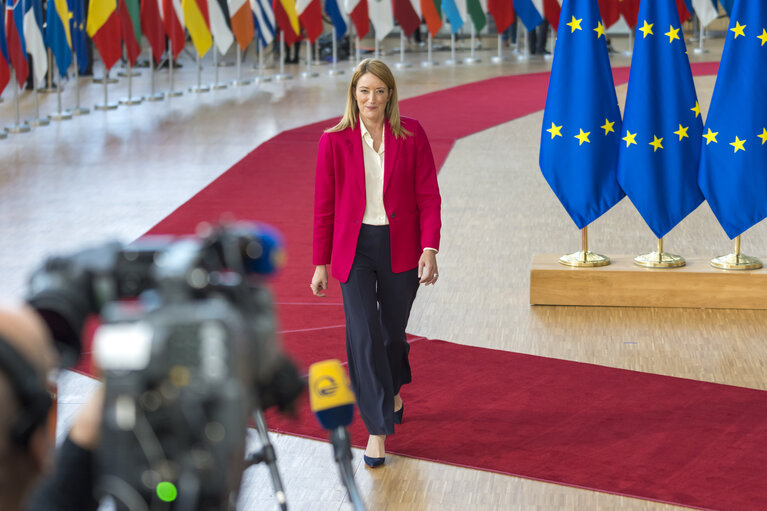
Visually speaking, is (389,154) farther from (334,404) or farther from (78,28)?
(78,28)

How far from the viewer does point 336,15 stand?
1883cm

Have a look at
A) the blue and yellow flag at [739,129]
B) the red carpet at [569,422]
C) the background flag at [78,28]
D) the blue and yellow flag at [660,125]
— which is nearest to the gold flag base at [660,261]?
the blue and yellow flag at [660,125]

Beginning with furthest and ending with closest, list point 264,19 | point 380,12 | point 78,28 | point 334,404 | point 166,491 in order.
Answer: point 380,12 < point 264,19 < point 78,28 < point 334,404 < point 166,491

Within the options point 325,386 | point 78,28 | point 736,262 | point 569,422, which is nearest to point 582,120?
point 736,262

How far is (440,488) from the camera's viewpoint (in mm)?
4070

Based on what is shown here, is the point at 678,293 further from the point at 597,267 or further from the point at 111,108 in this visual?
the point at 111,108

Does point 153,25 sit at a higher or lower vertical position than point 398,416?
higher

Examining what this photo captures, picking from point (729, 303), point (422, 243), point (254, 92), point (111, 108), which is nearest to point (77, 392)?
point (422, 243)

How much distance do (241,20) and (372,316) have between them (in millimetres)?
13199

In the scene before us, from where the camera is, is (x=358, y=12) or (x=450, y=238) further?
(x=358, y=12)

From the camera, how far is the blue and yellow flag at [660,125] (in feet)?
20.0

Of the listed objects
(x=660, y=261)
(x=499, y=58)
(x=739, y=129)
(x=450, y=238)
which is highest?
(x=739, y=129)

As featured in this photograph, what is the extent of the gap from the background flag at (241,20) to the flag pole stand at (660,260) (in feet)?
37.0

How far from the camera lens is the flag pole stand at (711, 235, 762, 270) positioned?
6.31 meters
